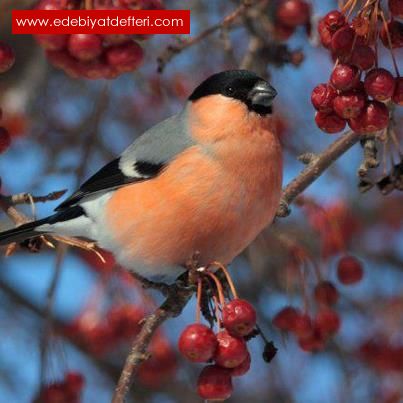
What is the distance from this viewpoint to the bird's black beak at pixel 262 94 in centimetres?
275

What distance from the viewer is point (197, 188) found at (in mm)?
2703

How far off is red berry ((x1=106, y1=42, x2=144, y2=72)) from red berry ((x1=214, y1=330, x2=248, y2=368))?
109 centimetres

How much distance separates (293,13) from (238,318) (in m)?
1.71

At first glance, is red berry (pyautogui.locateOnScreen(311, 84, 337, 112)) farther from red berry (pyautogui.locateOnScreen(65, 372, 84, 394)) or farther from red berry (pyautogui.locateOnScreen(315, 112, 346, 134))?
red berry (pyautogui.locateOnScreen(65, 372, 84, 394))

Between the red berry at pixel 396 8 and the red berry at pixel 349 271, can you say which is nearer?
the red berry at pixel 396 8

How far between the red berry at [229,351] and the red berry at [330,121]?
0.64 metres

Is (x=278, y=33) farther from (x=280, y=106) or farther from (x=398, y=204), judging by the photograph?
(x=398, y=204)

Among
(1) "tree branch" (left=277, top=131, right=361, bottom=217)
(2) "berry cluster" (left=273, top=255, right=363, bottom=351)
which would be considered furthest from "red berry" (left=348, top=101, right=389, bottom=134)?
(2) "berry cluster" (left=273, top=255, right=363, bottom=351)

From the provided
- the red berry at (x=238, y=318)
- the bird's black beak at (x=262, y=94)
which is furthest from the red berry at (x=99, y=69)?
the red berry at (x=238, y=318)

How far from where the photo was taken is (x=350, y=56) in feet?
6.74

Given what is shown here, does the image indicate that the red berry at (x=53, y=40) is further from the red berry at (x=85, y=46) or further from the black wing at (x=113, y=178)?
the black wing at (x=113, y=178)

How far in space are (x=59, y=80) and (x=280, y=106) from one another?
123cm

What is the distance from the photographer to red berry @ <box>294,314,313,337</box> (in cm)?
298

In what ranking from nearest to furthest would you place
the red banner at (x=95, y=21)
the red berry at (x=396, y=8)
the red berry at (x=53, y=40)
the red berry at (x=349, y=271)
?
the red berry at (x=396, y=8) → the red banner at (x=95, y=21) → the red berry at (x=53, y=40) → the red berry at (x=349, y=271)
